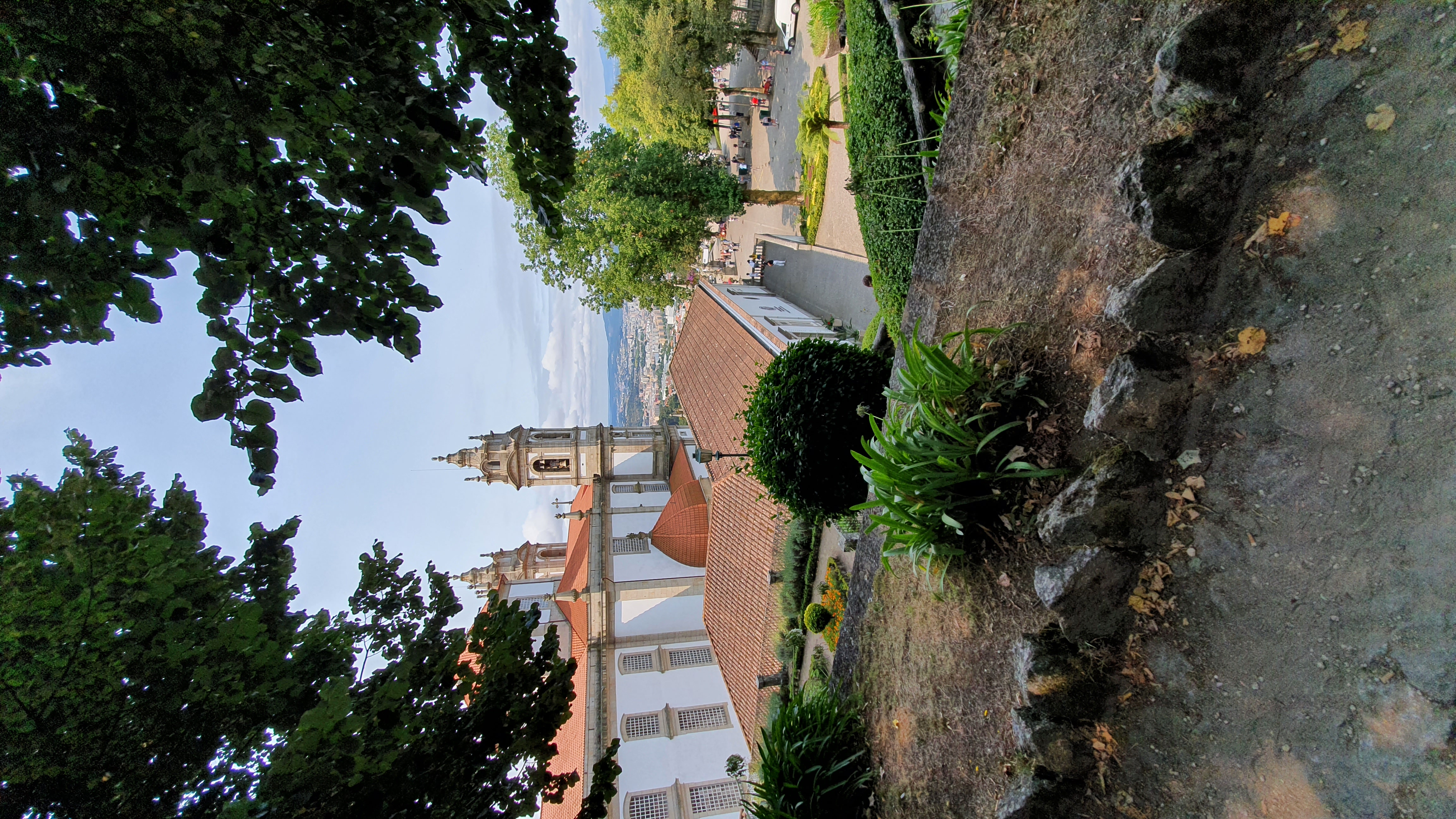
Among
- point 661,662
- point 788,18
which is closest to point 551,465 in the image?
point 661,662

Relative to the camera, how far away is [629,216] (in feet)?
60.1

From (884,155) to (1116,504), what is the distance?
526cm

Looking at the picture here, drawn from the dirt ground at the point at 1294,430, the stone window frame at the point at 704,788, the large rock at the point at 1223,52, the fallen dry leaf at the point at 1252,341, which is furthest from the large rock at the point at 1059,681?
the stone window frame at the point at 704,788

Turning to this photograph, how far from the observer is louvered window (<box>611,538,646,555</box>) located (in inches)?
883

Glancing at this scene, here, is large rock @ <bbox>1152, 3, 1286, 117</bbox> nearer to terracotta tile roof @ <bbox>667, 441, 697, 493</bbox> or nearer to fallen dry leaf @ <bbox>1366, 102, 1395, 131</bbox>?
fallen dry leaf @ <bbox>1366, 102, 1395, 131</bbox>

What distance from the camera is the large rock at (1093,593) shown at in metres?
3.01

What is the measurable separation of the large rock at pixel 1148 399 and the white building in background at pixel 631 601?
13.3 m

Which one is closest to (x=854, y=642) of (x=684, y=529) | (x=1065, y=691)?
(x=1065, y=691)

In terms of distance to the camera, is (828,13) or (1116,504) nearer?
(1116,504)

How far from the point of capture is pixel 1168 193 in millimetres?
2885

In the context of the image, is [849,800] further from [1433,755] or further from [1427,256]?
[1427,256]

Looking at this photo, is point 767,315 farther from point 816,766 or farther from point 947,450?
point 947,450

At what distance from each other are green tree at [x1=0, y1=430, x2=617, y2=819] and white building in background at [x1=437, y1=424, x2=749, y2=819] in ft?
34.1

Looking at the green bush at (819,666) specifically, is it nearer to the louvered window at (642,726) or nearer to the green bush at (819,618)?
the green bush at (819,618)
